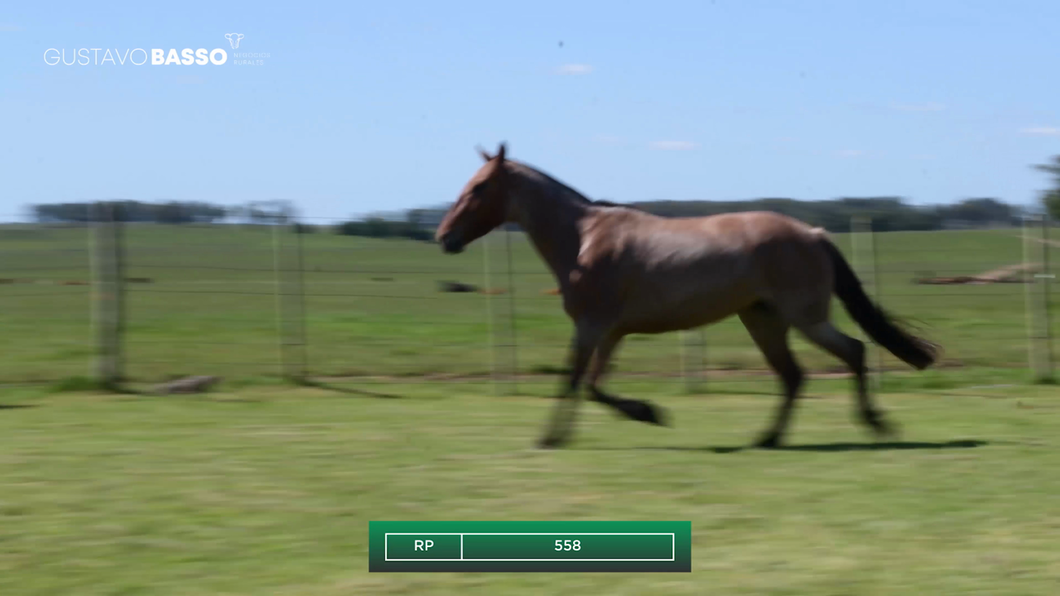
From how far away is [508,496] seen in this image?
7.53 metres

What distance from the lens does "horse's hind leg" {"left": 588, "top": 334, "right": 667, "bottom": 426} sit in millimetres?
9758

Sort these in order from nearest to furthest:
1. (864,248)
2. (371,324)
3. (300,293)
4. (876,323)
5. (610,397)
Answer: (610,397)
(876,323)
(864,248)
(300,293)
(371,324)

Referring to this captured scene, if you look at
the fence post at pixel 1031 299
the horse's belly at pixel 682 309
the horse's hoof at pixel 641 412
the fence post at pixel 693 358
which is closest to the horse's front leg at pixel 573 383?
the horse's belly at pixel 682 309

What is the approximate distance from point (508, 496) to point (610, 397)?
2.37 m

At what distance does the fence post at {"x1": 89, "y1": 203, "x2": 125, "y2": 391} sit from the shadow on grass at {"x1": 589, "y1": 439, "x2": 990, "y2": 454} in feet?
24.8

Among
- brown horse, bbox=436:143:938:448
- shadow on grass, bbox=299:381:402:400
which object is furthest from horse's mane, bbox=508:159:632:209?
shadow on grass, bbox=299:381:402:400

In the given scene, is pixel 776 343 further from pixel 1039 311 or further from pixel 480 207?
pixel 1039 311

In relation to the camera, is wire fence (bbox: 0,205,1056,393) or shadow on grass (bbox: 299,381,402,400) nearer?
shadow on grass (bbox: 299,381,402,400)

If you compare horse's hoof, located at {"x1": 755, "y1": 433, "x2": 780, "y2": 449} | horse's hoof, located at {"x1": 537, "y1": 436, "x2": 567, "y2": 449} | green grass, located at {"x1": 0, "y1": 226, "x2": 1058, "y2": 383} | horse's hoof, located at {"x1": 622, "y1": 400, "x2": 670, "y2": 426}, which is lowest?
horse's hoof, located at {"x1": 755, "y1": 433, "x2": 780, "y2": 449}

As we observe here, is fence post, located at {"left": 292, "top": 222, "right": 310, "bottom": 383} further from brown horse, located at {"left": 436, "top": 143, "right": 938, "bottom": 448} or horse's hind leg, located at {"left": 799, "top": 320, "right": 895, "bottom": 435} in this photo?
horse's hind leg, located at {"left": 799, "top": 320, "right": 895, "bottom": 435}

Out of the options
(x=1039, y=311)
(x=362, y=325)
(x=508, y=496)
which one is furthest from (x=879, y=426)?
(x=362, y=325)

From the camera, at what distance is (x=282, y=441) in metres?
10.1

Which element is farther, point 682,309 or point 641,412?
point 641,412

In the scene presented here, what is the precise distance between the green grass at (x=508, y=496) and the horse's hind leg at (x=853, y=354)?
25 cm
